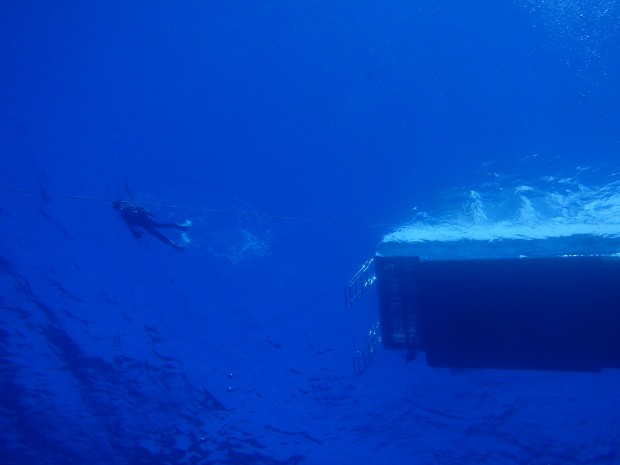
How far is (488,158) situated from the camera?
280 inches

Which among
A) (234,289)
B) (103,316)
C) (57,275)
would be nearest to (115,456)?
(103,316)

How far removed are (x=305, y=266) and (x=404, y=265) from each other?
2843 millimetres

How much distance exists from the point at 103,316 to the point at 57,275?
1698mm

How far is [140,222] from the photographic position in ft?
29.5

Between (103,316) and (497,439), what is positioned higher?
(103,316)

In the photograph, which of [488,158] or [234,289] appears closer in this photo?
[488,158]

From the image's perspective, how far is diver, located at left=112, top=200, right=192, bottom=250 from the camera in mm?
8724

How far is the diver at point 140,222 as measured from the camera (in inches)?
343

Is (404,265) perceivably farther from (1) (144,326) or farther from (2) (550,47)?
(1) (144,326)

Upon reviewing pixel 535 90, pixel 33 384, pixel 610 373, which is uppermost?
pixel 535 90

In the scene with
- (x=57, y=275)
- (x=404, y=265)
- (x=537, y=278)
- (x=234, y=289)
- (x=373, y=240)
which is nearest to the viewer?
(x=537, y=278)

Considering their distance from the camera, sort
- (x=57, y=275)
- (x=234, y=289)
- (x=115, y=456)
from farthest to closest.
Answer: (x=115, y=456)
(x=57, y=275)
(x=234, y=289)

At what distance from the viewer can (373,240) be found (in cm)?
812

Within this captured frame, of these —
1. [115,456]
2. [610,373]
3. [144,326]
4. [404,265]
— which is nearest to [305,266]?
[404,265]
